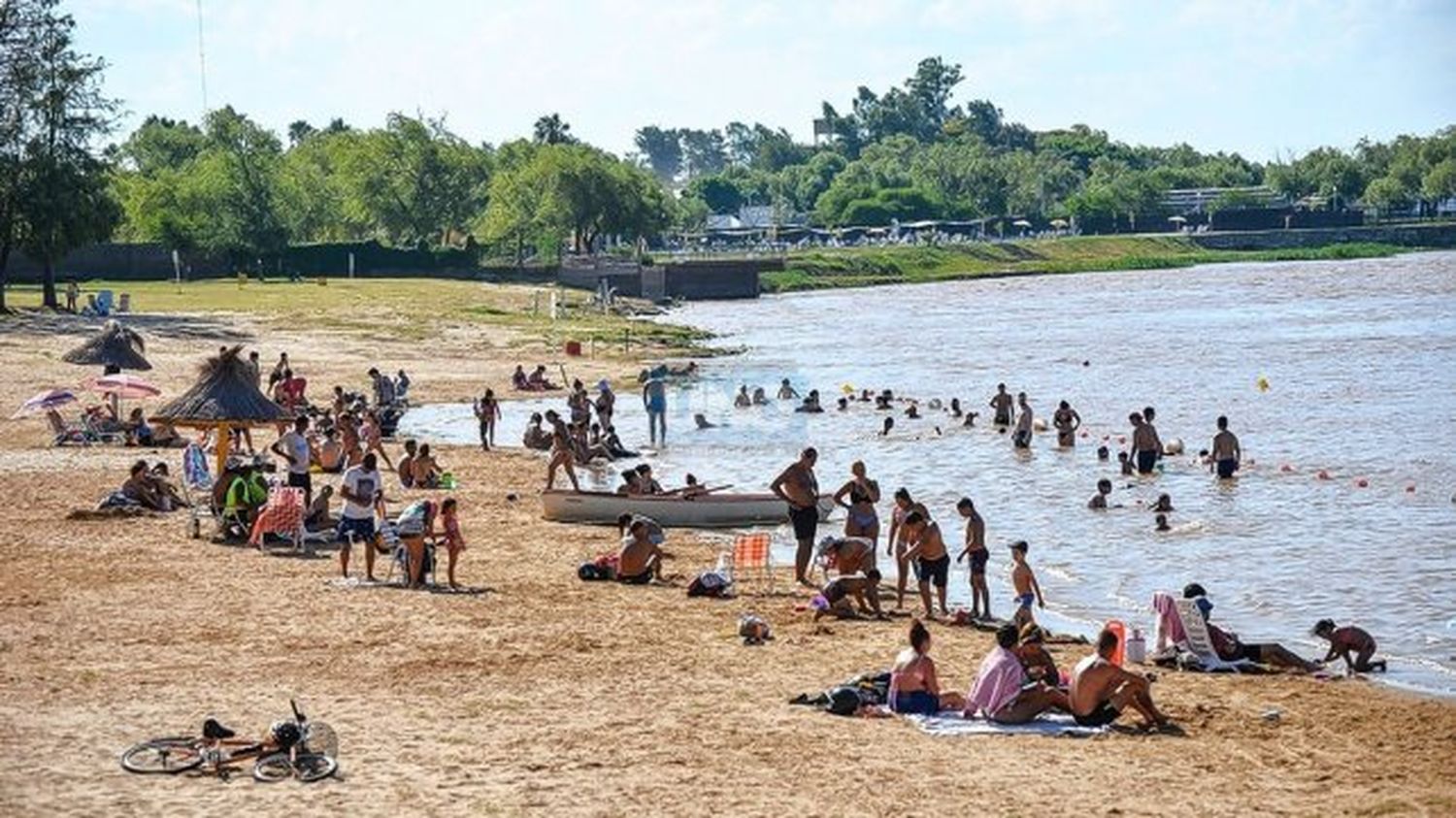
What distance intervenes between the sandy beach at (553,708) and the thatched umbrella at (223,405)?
1.63m

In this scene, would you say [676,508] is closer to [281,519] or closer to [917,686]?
[281,519]

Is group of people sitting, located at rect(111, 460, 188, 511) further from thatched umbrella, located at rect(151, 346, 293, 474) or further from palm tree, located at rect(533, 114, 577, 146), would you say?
palm tree, located at rect(533, 114, 577, 146)

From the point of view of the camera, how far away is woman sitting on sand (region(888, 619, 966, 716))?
15.9m

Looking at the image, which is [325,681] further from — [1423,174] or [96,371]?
[1423,174]

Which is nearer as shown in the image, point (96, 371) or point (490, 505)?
point (490, 505)

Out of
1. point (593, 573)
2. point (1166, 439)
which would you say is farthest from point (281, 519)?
point (1166, 439)

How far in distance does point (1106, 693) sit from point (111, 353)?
24549 mm

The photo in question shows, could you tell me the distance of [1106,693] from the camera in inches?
617

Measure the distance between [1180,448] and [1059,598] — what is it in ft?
55.0

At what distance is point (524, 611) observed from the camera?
794 inches

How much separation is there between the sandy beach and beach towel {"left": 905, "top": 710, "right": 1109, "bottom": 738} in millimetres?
212

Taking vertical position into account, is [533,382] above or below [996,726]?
below

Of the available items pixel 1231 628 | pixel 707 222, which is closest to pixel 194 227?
pixel 1231 628

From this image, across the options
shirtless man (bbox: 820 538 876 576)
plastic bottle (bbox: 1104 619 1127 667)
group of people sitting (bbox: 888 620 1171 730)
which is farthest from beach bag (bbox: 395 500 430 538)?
plastic bottle (bbox: 1104 619 1127 667)
